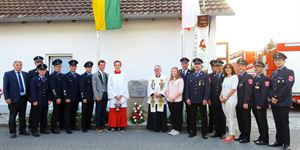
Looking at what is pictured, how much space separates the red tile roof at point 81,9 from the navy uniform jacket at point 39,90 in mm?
3889

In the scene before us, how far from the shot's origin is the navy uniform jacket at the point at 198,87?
9.05m

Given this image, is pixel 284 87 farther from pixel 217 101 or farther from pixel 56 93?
pixel 56 93

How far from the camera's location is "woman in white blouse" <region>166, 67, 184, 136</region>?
9.51 metres

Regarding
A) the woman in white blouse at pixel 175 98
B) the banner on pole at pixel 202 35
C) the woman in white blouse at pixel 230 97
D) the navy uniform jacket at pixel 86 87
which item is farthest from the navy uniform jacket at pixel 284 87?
the navy uniform jacket at pixel 86 87

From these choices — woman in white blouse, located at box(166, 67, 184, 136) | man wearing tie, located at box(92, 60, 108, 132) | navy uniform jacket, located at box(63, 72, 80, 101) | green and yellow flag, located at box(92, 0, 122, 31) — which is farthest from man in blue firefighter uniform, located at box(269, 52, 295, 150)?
green and yellow flag, located at box(92, 0, 122, 31)

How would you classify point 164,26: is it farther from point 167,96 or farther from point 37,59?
point 37,59

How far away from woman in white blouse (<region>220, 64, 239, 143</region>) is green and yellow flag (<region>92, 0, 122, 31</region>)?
15.9 ft

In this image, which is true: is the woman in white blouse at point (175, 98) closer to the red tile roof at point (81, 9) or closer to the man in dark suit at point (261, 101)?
the man in dark suit at point (261, 101)

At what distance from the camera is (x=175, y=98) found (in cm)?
953

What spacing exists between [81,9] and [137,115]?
15.8 ft

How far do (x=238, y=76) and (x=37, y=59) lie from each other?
5440mm

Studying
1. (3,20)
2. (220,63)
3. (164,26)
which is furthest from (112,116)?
(3,20)

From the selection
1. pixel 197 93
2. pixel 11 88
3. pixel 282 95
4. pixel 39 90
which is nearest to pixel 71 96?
pixel 39 90

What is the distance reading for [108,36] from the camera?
1290cm
